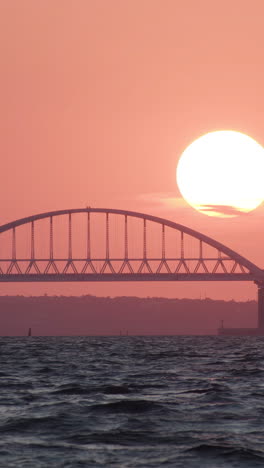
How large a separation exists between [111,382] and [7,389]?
607cm

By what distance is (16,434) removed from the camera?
87.7 ft

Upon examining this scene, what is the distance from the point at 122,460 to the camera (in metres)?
23.3

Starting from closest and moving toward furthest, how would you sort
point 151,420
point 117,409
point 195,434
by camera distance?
point 195,434
point 151,420
point 117,409

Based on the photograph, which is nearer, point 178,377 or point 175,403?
point 175,403

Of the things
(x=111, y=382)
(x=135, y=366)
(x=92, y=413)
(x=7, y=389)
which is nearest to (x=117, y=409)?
(x=92, y=413)

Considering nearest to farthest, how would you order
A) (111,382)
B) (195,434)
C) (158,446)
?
1. (158,446)
2. (195,434)
3. (111,382)

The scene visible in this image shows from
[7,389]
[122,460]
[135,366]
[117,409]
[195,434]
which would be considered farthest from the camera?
[135,366]

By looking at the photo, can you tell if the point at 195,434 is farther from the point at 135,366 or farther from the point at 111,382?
the point at 135,366

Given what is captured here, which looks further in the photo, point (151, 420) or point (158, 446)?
point (151, 420)

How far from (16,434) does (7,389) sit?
13653 millimetres

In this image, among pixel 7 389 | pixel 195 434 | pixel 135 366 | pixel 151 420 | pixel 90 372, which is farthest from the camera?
pixel 135 366

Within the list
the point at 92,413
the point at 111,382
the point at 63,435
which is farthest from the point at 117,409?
the point at 111,382

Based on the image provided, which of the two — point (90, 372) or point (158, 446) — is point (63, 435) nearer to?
point (158, 446)

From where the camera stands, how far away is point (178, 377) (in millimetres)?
47875
